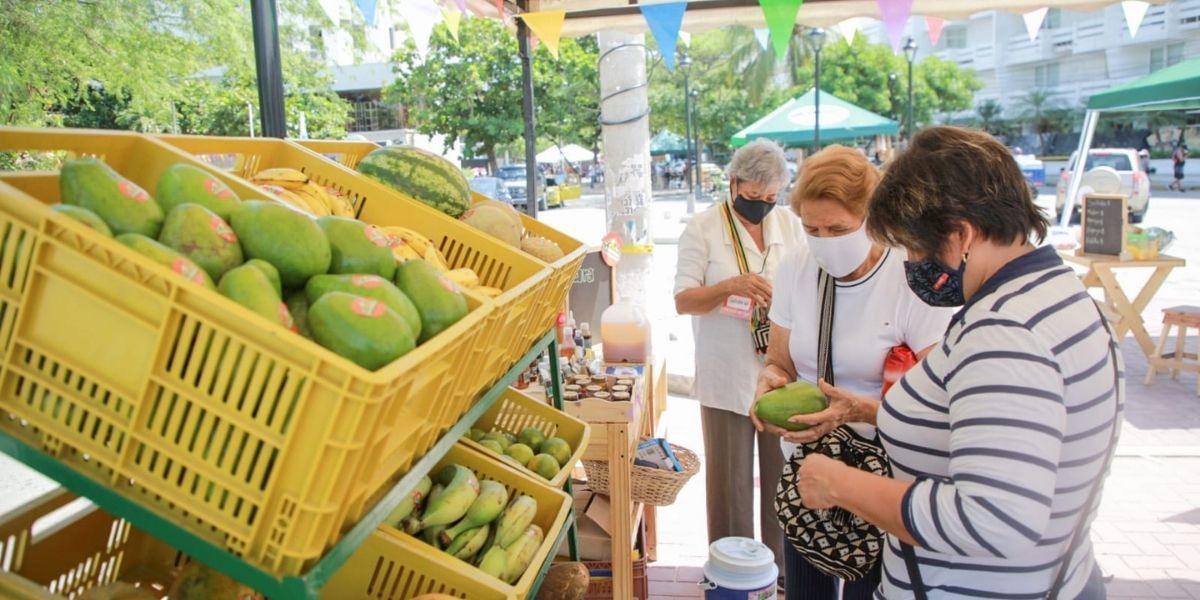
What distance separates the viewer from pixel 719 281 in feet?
13.1

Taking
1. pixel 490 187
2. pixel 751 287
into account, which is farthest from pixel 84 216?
pixel 490 187

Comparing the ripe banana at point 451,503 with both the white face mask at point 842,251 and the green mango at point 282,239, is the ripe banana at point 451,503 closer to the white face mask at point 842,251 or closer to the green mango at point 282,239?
the green mango at point 282,239

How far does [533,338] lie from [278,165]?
90 cm

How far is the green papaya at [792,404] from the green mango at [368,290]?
1407mm

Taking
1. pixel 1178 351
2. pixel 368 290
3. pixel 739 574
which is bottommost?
pixel 1178 351

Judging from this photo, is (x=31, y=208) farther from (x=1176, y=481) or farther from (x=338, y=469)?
(x=1176, y=481)

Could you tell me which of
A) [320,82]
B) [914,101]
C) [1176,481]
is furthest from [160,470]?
[914,101]

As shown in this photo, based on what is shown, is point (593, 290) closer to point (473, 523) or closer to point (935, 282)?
point (473, 523)

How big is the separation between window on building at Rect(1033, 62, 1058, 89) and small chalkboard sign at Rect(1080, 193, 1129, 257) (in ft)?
149

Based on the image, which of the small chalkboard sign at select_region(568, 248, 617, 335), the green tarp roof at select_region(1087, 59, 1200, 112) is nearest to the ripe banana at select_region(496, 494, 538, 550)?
the small chalkboard sign at select_region(568, 248, 617, 335)

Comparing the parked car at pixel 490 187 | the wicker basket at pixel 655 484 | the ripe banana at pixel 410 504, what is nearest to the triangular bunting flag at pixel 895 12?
the wicker basket at pixel 655 484

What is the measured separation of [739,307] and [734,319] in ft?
0.48

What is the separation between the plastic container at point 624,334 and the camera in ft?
14.4

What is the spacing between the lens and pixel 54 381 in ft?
4.07
